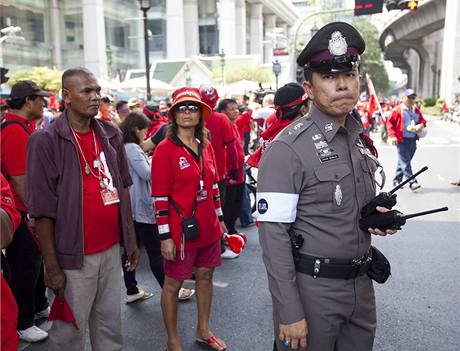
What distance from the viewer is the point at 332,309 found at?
2201 mm

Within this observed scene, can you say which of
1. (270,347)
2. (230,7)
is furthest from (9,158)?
(230,7)

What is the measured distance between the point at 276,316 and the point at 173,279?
1389 mm

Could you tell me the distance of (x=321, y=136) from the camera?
89.0 inches

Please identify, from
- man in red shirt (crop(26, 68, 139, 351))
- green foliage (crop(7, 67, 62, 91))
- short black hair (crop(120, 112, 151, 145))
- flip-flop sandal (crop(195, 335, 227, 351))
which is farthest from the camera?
green foliage (crop(7, 67, 62, 91))

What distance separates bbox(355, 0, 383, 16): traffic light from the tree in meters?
42.2

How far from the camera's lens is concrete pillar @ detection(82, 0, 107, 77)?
145 feet

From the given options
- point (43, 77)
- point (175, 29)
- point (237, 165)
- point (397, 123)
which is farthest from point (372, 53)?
point (237, 165)

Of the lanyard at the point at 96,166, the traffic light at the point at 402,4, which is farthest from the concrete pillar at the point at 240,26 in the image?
the lanyard at the point at 96,166

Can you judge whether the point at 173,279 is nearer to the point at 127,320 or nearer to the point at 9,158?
the point at 127,320

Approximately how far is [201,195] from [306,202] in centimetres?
155

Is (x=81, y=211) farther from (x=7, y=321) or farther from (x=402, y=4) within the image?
(x=402, y=4)

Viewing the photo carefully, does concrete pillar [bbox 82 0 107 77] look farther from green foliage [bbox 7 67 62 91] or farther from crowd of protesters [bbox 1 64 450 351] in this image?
crowd of protesters [bbox 1 64 450 351]

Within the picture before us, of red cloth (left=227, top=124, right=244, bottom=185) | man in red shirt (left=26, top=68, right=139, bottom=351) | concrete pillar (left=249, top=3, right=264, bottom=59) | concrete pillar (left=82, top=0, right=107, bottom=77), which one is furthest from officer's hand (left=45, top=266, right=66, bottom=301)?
concrete pillar (left=249, top=3, right=264, bottom=59)

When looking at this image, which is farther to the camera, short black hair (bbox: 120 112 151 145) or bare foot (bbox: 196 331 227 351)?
short black hair (bbox: 120 112 151 145)
